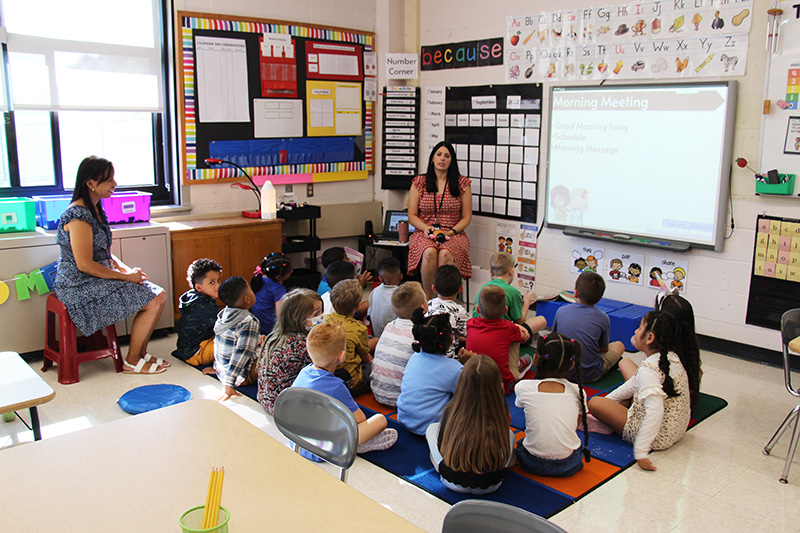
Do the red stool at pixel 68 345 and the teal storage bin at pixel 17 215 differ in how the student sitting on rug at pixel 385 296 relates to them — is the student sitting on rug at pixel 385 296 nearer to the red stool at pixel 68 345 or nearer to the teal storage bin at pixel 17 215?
the red stool at pixel 68 345

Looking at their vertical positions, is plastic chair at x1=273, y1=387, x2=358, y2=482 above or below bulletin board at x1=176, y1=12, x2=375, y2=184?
below

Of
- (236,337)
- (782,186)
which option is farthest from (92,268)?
(782,186)

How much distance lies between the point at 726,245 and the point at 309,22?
3.88 m

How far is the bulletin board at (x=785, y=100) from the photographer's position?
4.00 metres

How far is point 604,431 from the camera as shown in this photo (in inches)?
133

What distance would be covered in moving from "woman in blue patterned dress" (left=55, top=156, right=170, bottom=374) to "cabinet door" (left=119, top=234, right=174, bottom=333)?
313 millimetres

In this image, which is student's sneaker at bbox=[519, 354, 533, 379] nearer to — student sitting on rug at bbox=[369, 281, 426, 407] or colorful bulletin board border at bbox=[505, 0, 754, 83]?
student sitting on rug at bbox=[369, 281, 426, 407]

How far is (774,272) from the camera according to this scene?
4246mm

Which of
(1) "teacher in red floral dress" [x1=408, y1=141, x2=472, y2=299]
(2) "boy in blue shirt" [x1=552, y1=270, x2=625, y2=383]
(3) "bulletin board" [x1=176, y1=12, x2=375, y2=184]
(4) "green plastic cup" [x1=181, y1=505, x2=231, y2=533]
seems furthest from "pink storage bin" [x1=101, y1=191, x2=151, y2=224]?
(4) "green plastic cup" [x1=181, y1=505, x2=231, y2=533]

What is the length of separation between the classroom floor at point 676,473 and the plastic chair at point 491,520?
1.20 metres

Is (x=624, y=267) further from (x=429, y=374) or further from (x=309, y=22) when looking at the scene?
(x=309, y=22)

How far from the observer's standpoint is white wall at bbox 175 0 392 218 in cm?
539

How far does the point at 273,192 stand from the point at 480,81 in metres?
2.05

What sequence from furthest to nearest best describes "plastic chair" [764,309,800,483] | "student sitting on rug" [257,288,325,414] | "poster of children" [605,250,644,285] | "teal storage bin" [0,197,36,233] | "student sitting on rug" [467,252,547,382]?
"poster of children" [605,250,644,285] → "teal storage bin" [0,197,36,233] → "student sitting on rug" [467,252,547,382] → "student sitting on rug" [257,288,325,414] → "plastic chair" [764,309,800,483]
